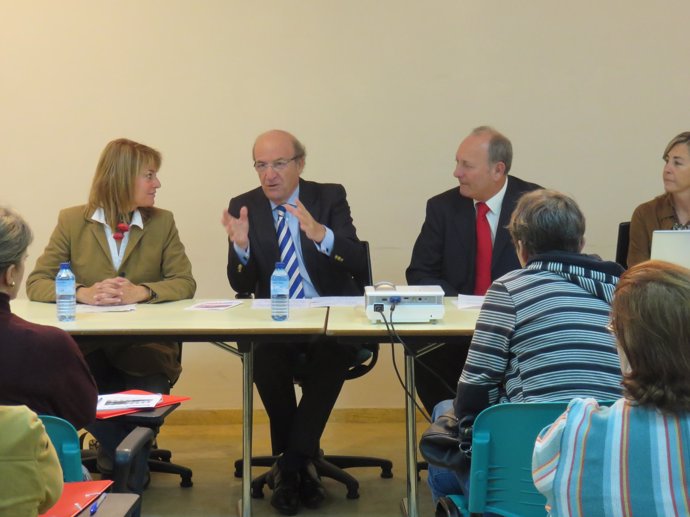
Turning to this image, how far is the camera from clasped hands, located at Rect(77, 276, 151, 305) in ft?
11.5

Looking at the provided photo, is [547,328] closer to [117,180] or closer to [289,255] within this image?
[289,255]

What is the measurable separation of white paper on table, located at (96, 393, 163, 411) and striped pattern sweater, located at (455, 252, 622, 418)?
0.84m

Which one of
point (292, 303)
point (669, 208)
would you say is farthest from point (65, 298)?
point (669, 208)

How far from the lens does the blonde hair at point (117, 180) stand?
3805 mm

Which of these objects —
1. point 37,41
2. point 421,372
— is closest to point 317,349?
point 421,372

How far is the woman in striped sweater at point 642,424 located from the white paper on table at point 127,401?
1.28 m

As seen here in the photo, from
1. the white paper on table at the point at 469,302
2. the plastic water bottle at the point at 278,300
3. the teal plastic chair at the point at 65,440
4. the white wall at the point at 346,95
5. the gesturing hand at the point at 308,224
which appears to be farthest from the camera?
the white wall at the point at 346,95

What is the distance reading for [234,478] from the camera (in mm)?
3865

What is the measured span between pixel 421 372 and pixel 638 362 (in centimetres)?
246

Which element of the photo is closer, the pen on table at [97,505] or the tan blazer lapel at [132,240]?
the pen on table at [97,505]

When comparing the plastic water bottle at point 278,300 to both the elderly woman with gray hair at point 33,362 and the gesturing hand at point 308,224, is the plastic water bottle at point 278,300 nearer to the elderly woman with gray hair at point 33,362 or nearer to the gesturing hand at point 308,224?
the gesturing hand at point 308,224

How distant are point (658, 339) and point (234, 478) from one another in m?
2.80

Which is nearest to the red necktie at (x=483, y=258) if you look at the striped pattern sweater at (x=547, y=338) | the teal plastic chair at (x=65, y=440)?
the striped pattern sweater at (x=547, y=338)

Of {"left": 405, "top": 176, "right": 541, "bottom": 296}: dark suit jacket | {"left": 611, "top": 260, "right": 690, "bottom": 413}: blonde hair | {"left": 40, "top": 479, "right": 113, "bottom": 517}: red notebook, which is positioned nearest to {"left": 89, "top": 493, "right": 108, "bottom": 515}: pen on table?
{"left": 40, "top": 479, "right": 113, "bottom": 517}: red notebook
